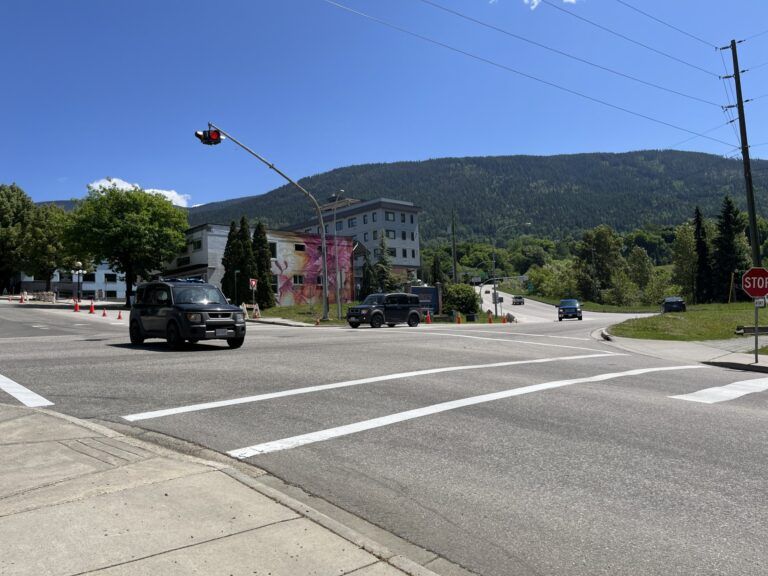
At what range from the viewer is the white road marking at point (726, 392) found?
8930 millimetres

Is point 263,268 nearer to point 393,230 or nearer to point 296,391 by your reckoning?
point 296,391

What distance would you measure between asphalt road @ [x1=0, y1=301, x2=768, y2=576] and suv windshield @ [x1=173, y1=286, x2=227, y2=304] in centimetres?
312

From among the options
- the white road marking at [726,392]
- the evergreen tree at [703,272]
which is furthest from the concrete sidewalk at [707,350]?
the evergreen tree at [703,272]

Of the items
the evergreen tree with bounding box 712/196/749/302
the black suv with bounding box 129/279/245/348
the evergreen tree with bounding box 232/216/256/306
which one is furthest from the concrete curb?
the evergreen tree with bounding box 712/196/749/302

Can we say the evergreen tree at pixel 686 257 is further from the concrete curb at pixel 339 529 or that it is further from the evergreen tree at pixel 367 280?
the concrete curb at pixel 339 529

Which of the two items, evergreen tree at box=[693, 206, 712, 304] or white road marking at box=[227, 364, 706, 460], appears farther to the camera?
evergreen tree at box=[693, 206, 712, 304]

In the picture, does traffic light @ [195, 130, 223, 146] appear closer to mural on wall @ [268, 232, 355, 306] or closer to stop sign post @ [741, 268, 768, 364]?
stop sign post @ [741, 268, 768, 364]

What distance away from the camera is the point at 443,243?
199 m

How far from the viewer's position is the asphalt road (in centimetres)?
375

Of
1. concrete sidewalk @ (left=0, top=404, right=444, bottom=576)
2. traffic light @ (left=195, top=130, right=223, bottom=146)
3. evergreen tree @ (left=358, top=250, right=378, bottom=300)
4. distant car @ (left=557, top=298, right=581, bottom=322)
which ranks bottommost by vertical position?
distant car @ (left=557, top=298, right=581, bottom=322)

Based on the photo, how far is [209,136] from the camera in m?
24.7

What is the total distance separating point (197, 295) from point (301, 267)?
156 ft

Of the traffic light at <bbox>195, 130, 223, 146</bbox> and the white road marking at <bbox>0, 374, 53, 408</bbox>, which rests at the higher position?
the traffic light at <bbox>195, 130, 223, 146</bbox>

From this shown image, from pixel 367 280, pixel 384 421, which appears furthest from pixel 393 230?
pixel 384 421
